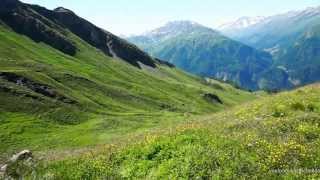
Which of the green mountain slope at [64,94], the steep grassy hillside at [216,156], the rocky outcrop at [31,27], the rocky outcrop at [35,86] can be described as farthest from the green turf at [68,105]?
the steep grassy hillside at [216,156]

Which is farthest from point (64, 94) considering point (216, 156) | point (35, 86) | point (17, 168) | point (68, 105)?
point (216, 156)

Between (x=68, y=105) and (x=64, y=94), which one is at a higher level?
(x=64, y=94)

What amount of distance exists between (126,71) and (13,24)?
38911 millimetres

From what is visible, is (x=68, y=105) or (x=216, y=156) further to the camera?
(x=68, y=105)

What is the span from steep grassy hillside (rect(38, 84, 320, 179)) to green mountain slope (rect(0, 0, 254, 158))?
2932cm

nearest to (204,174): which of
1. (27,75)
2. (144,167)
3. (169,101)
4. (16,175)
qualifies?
(144,167)

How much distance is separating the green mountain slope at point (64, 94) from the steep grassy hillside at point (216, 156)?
2932 centimetres

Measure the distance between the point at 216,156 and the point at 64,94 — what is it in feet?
239

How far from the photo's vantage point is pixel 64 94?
92375 millimetres

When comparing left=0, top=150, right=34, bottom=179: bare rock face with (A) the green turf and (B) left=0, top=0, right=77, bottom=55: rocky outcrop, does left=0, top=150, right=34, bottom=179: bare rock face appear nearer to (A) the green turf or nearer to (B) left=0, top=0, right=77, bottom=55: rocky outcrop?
(A) the green turf

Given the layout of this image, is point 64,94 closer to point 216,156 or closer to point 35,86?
point 35,86

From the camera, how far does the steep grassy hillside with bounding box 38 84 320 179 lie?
69.1 feet

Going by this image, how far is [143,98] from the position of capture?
124 m

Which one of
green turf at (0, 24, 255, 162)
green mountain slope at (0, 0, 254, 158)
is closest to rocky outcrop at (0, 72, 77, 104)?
green mountain slope at (0, 0, 254, 158)
